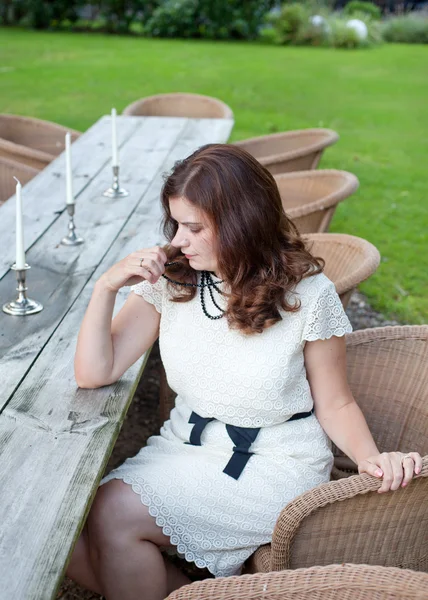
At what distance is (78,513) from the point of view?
162 cm

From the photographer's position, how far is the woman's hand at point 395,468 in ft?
5.86

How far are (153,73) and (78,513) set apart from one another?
38.7 ft

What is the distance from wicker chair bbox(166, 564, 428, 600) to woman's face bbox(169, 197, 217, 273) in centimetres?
91

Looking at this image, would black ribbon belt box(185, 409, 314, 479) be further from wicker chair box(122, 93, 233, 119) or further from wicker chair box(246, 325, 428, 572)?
wicker chair box(122, 93, 233, 119)

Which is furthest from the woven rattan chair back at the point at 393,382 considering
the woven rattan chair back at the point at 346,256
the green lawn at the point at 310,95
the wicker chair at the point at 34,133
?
the wicker chair at the point at 34,133

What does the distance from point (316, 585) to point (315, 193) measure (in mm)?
3178

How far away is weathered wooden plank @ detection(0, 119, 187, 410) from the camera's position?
7.49 ft

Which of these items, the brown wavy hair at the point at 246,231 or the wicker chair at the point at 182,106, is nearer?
the brown wavy hair at the point at 246,231

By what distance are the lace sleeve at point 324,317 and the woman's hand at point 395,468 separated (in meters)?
0.35

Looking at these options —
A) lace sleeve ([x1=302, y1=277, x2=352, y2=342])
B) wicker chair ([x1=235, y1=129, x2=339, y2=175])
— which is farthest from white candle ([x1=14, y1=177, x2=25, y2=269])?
wicker chair ([x1=235, y1=129, x2=339, y2=175])

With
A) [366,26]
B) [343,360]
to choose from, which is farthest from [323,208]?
[366,26]

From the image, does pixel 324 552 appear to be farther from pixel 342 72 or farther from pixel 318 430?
pixel 342 72

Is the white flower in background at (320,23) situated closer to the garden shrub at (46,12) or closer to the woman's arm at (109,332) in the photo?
the garden shrub at (46,12)

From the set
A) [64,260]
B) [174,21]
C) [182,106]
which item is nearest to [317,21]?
[174,21]
